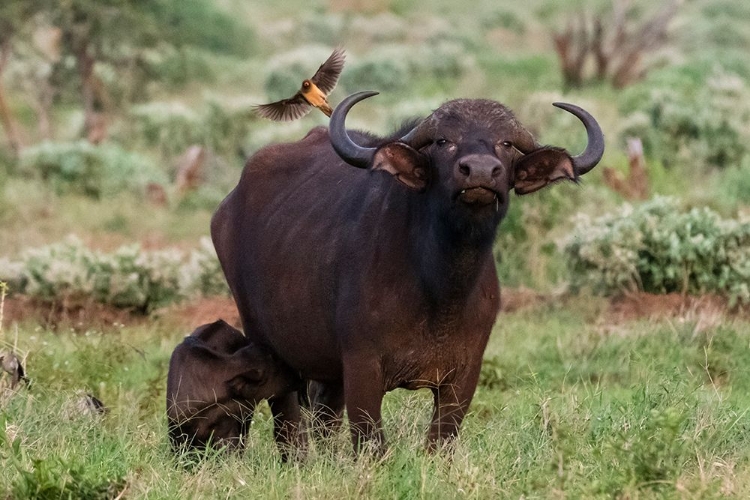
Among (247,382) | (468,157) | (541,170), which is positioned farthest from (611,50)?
(468,157)

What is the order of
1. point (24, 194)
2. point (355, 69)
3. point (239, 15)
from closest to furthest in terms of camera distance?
point (24, 194) < point (355, 69) < point (239, 15)

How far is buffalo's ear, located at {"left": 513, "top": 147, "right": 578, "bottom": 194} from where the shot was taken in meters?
6.81

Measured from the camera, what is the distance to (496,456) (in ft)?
22.3

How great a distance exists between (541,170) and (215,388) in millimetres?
2388

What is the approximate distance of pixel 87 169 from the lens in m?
21.7

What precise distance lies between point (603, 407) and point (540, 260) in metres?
6.62

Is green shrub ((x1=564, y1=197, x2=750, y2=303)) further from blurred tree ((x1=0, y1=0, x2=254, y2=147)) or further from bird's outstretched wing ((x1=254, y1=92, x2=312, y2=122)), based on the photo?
blurred tree ((x1=0, y1=0, x2=254, y2=147))

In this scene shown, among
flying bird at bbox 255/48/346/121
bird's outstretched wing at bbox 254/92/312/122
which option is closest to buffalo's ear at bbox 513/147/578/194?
flying bird at bbox 255/48/346/121

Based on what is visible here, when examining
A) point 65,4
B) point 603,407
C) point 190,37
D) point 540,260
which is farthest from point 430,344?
point 190,37

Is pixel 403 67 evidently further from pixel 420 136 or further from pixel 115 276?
pixel 420 136

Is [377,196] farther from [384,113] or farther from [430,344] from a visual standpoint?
[384,113]

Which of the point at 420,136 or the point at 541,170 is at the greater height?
the point at 420,136

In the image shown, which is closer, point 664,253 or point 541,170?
point 541,170

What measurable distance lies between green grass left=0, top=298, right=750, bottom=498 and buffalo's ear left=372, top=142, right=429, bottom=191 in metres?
1.21
